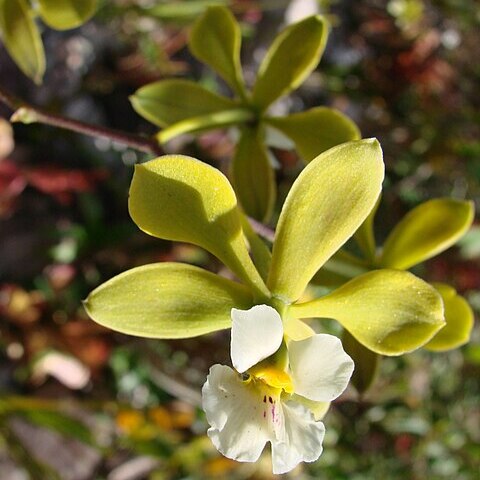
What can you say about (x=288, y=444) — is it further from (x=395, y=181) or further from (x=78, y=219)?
(x=395, y=181)

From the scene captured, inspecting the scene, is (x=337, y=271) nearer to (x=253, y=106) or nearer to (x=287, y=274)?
(x=287, y=274)

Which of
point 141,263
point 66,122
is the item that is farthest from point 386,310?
point 141,263

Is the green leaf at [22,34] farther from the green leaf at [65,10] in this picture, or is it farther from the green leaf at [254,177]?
the green leaf at [254,177]

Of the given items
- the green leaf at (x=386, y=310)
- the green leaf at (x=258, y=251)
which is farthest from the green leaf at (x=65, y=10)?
the green leaf at (x=386, y=310)

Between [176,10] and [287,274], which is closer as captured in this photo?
[287,274]

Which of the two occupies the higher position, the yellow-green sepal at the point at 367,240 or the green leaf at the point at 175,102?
the green leaf at the point at 175,102

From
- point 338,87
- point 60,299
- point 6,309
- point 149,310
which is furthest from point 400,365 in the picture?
point 149,310
